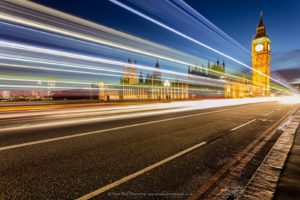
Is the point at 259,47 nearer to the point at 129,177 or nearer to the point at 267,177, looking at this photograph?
the point at 267,177

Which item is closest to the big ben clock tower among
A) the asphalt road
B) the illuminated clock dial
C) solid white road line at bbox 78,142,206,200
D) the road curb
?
the illuminated clock dial

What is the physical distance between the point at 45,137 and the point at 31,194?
13.8ft

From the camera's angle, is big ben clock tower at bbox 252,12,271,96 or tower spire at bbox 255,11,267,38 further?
tower spire at bbox 255,11,267,38

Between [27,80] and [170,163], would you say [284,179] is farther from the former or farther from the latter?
[27,80]

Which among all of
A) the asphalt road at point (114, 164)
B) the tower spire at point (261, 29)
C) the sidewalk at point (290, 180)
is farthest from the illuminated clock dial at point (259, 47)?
the sidewalk at point (290, 180)

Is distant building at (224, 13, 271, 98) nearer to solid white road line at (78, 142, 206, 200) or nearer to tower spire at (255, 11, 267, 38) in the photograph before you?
tower spire at (255, 11, 267, 38)

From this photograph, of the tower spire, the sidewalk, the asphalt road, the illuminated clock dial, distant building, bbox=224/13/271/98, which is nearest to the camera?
the sidewalk

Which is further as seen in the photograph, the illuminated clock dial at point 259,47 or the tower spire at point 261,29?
the tower spire at point 261,29

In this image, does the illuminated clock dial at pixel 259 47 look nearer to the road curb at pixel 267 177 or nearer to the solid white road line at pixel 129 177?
the road curb at pixel 267 177

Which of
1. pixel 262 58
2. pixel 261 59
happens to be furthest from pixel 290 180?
pixel 261 59

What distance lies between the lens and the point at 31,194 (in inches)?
116

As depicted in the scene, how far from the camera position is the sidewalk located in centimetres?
287

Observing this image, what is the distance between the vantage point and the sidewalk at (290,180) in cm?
287

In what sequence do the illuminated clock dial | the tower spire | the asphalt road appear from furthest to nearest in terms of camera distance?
the tower spire < the illuminated clock dial < the asphalt road
